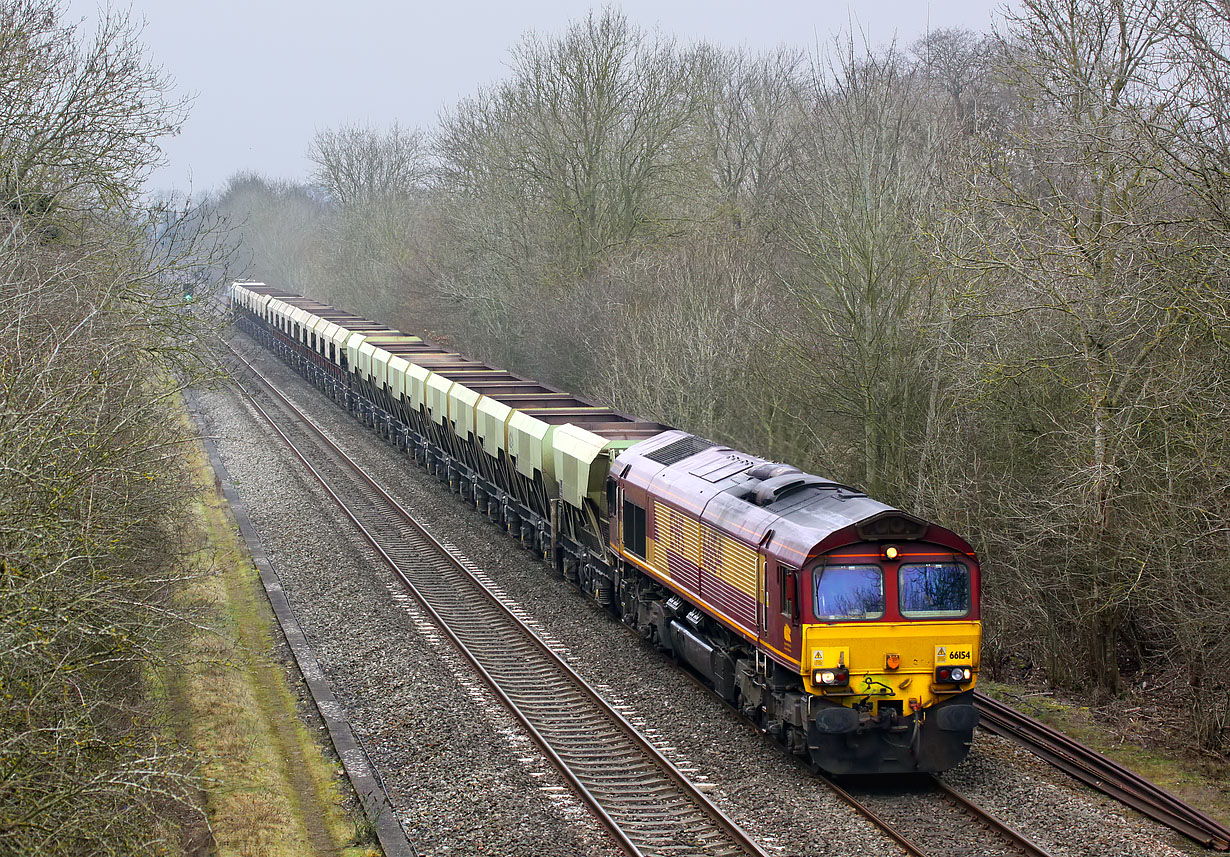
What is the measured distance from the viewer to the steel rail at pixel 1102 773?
9867mm

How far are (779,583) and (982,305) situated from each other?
625 centimetres

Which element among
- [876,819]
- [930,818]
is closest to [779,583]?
[876,819]

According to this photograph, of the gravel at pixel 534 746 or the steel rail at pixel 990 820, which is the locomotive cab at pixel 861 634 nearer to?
the steel rail at pixel 990 820

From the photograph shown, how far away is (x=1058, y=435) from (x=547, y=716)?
762 centimetres

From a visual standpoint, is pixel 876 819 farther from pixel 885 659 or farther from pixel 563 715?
pixel 563 715

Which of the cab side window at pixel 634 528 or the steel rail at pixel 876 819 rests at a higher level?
the cab side window at pixel 634 528

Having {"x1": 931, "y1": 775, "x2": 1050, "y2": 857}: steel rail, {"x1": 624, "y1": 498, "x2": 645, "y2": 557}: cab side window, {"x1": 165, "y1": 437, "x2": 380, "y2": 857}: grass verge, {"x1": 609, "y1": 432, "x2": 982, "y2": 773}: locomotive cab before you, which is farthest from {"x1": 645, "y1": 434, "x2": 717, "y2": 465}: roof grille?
{"x1": 931, "y1": 775, "x2": 1050, "y2": 857}: steel rail

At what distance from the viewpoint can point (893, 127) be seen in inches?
773

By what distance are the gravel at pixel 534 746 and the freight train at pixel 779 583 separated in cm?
44

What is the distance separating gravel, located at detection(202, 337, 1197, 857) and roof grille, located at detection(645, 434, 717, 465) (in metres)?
2.66

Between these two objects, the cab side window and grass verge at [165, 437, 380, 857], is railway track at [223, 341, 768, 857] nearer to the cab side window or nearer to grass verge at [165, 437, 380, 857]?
the cab side window

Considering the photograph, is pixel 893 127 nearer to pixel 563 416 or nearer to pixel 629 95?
pixel 563 416

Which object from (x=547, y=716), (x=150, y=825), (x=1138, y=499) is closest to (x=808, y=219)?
(x=1138, y=499)

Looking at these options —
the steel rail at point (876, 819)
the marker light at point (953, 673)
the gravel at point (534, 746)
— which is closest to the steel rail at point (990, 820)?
the gravel at point (534, 746)
